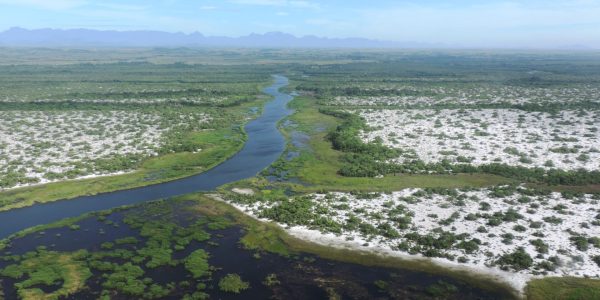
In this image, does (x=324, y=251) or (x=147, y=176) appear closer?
(x=324, y=251)

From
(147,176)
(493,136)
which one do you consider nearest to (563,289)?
(493,136)

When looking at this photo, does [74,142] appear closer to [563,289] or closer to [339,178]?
[339,178]

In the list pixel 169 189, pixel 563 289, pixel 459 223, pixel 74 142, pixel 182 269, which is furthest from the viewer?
pixel 74 142

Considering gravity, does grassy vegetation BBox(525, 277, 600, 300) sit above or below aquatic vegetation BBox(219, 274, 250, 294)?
above

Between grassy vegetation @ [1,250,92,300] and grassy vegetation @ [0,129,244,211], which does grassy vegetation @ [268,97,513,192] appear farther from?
grassy vegetation @ [1,250,92,300]

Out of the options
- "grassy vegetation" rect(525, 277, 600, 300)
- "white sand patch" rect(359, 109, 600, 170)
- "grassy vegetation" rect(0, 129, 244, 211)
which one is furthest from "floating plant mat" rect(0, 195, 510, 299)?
"white sand patch" rect(359, 109, 600, 170)

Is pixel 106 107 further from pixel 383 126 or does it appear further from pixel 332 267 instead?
pixel 332 267
